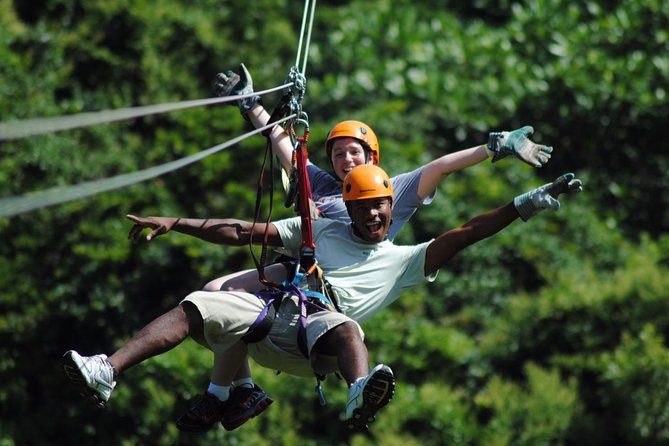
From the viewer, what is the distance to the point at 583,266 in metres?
15.6

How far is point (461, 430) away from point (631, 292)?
245 cm

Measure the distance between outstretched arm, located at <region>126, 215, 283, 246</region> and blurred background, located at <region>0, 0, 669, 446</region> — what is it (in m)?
6.29

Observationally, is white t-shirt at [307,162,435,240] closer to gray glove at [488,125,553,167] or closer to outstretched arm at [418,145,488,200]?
outstretched arm at [418,145,488,200]

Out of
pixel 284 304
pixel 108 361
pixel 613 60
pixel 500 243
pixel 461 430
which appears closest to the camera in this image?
pixel 108 361

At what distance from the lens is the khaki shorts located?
6836mm

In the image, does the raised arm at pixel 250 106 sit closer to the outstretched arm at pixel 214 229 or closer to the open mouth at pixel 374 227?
the outstretched arm at pixel 214 229

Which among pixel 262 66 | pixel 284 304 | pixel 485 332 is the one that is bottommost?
pixel 485 332

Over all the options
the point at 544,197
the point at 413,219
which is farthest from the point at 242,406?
the point at 413,219

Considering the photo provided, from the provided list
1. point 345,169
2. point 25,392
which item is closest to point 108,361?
point 345,169

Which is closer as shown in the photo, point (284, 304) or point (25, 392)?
point (284, 304)

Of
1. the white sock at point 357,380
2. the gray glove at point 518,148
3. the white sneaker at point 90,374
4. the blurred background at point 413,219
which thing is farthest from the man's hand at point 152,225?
the blurred background at point 413,219

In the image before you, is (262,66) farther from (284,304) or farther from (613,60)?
(284,304)

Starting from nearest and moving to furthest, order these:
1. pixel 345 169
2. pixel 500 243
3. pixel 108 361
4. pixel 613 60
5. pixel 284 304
→ pixel 108 361 < pixel 284 304 < pixel 345 169 < pixel 500 243 < pixel 613 60

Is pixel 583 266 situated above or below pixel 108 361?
below
